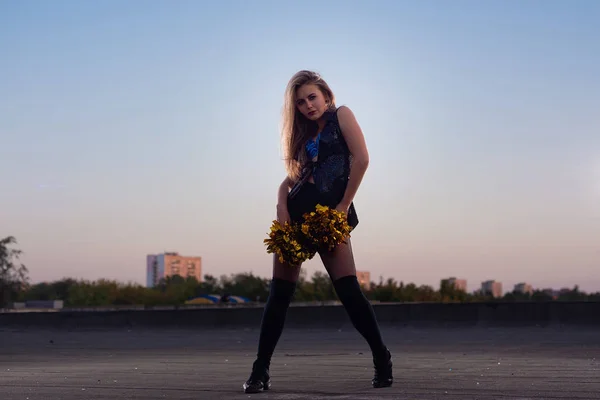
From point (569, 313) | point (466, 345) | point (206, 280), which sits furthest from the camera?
point (206, 280)

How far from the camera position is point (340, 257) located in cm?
599

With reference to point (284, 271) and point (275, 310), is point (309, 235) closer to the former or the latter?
point (284, 271)

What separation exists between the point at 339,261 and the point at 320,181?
1.87ft

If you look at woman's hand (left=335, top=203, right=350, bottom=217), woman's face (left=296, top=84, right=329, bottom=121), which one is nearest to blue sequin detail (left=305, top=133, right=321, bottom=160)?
woman's face (left=296, top=84, right=329, bottom=121)

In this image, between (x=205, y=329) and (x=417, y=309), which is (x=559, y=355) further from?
(x=205, y=329)

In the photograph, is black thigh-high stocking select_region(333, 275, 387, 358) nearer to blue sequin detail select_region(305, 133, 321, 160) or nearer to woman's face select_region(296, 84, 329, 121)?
blue sequin detail select_region(305, 133, 321, 160)

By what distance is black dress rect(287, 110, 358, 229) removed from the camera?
608 cm

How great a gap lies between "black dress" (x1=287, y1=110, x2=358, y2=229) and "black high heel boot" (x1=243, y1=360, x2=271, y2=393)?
1.04 meters

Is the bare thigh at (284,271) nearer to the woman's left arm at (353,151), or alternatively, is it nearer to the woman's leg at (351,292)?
the woman's leg at (351,292)

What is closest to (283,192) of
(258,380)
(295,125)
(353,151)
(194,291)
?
(295,125)

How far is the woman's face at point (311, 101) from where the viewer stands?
244 inches

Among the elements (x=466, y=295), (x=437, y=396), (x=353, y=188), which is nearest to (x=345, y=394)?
(x=437, y=396)

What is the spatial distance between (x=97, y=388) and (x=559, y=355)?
18.5 ft

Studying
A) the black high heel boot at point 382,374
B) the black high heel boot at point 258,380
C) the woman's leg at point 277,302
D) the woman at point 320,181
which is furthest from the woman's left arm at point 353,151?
the black high heel boot at point 258,380
